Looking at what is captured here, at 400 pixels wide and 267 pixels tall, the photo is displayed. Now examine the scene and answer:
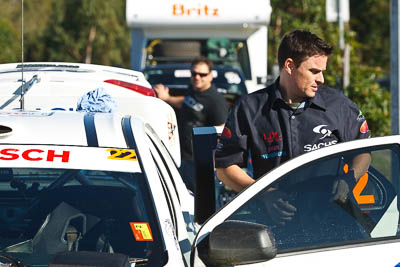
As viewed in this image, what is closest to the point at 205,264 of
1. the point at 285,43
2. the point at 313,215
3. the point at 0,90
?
the point at 313,215

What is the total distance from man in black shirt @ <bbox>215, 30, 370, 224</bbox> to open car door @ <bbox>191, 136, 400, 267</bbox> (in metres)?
0.78

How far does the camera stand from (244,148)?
421 cm

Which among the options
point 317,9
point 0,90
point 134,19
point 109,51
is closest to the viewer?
point 0,90

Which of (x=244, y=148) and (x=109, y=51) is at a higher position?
(x=244, y=148)

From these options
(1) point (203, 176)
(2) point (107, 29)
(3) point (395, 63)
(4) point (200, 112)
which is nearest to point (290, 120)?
(1) point (203, 176)

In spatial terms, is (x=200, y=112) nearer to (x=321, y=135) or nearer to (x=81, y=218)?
(x=321, y=135)

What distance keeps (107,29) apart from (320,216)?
40.3m

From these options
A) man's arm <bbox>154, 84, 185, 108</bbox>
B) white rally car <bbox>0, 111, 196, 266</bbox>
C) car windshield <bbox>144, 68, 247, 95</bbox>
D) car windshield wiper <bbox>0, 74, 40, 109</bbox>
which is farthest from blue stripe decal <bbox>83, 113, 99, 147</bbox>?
car windshield <bbox>144, 68, 247, 95</bbox>

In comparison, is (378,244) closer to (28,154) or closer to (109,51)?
(28,154)

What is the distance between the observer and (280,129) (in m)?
4.21

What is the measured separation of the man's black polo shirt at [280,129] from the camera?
420cm

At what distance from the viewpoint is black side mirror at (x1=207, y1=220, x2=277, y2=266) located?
10.1 ft

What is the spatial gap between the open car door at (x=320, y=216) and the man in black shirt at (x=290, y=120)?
0.78 m

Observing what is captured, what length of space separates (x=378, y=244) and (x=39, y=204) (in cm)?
141
